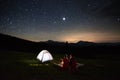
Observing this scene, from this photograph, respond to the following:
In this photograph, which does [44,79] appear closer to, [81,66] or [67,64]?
[67,64]

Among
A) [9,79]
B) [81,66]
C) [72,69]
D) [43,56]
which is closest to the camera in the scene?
[9,79]

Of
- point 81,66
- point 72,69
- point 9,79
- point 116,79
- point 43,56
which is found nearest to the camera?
point 9,79

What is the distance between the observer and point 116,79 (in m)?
18.7

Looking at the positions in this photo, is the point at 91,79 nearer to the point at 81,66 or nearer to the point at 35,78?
the point at 35,78

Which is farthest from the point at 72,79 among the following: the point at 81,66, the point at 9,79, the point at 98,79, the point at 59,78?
the point at 81,66

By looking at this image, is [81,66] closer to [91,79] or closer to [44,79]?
[91,79]

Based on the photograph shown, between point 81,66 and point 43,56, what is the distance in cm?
739

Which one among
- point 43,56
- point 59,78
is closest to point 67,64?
point 59,78

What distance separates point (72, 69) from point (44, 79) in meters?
5.29

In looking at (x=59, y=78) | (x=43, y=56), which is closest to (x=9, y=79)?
(x=59, y=78)

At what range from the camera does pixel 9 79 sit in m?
17.4

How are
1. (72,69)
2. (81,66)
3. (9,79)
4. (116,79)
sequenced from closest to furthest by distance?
(9,79), (116,79), (72,69), (81,66)

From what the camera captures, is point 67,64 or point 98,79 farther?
point 67,64

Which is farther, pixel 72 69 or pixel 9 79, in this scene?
pixel 72 69
